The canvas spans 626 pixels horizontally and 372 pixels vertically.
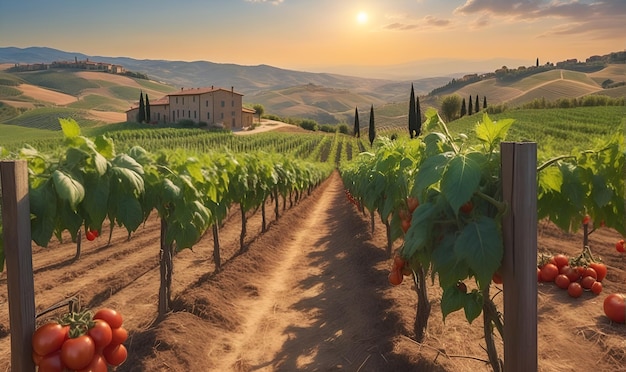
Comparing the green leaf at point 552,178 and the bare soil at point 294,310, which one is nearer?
the green leaf at point 552,178

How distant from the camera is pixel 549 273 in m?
7.82

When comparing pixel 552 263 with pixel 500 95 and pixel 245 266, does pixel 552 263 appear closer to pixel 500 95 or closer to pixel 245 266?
pixel 245 266

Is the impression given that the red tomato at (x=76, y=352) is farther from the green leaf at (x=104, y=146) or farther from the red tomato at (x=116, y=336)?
the green leaf at (x=104, y=146)

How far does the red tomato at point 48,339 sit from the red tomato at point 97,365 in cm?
21

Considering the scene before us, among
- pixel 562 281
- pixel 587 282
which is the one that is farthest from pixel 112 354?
pixel 587 282

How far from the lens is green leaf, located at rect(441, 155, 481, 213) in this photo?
2.21 m

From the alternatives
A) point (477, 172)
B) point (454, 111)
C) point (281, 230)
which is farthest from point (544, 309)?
point (454, 111)

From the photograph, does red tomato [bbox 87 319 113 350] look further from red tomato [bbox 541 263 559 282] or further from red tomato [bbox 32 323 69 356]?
red tomato [bbox 541 263 559 282]

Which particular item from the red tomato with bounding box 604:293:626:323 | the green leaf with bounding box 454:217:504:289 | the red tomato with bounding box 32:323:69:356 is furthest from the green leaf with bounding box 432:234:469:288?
the red tomato with bounding box 604:293:626:323

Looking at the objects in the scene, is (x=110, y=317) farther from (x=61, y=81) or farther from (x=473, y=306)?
(x=61, y=81)

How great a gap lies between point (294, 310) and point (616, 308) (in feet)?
16.7

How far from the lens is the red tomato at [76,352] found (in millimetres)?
2430

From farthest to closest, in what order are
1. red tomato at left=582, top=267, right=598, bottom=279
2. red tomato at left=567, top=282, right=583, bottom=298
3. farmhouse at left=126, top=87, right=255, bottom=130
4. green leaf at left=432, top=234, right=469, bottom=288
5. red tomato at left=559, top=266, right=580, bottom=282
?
farmhouse at left=126, top=87, right=255, bottom=130 → red tomato at left=559, top=266, right=580, bottom=282 → red tomato at left=582, top=267, right=598, bottom=279 → red tomato at left=567, top=282, right=583, bottom=298 → green leaf at left=432, top=234, right=469, bottom=288

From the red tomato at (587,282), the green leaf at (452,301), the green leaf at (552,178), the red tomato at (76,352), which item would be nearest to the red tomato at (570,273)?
the red tomato at (587,282)
